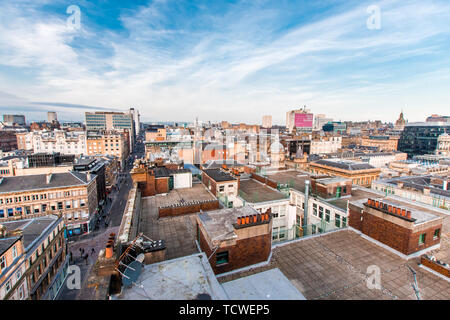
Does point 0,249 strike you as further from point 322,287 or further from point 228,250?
point 322,287

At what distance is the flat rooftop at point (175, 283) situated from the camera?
8867 millimetres

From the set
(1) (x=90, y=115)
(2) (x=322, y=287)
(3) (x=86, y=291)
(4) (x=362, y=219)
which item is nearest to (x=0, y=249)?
(3) (x=86, y=291)

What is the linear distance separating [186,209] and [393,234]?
55.9 feet

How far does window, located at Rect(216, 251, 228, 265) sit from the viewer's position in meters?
13.6

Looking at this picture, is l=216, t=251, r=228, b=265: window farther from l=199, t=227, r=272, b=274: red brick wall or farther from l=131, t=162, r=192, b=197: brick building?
l=131, t=162, r=192, b=197: brick building

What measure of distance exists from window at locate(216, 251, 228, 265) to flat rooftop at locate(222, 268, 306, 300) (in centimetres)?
173

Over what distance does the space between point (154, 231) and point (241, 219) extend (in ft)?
29.9

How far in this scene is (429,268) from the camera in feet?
46.4

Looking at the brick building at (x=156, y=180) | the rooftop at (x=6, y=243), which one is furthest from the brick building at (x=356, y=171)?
the rooftop at (x=6, y=243)

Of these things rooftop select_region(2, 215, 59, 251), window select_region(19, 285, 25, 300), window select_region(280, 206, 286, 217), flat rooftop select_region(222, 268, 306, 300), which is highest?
flat rooftop select_region(222, 268, 306, 300)

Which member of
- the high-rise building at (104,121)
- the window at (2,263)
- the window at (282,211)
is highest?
the high-rise building at (104,121)

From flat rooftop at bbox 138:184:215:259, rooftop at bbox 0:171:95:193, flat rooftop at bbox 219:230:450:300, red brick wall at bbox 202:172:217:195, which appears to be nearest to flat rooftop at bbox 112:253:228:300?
flat rooftop at bbox 219:230:450:300

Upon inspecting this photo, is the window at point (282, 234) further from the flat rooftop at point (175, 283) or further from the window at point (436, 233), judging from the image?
the flat rooftop at point (175, 283)
